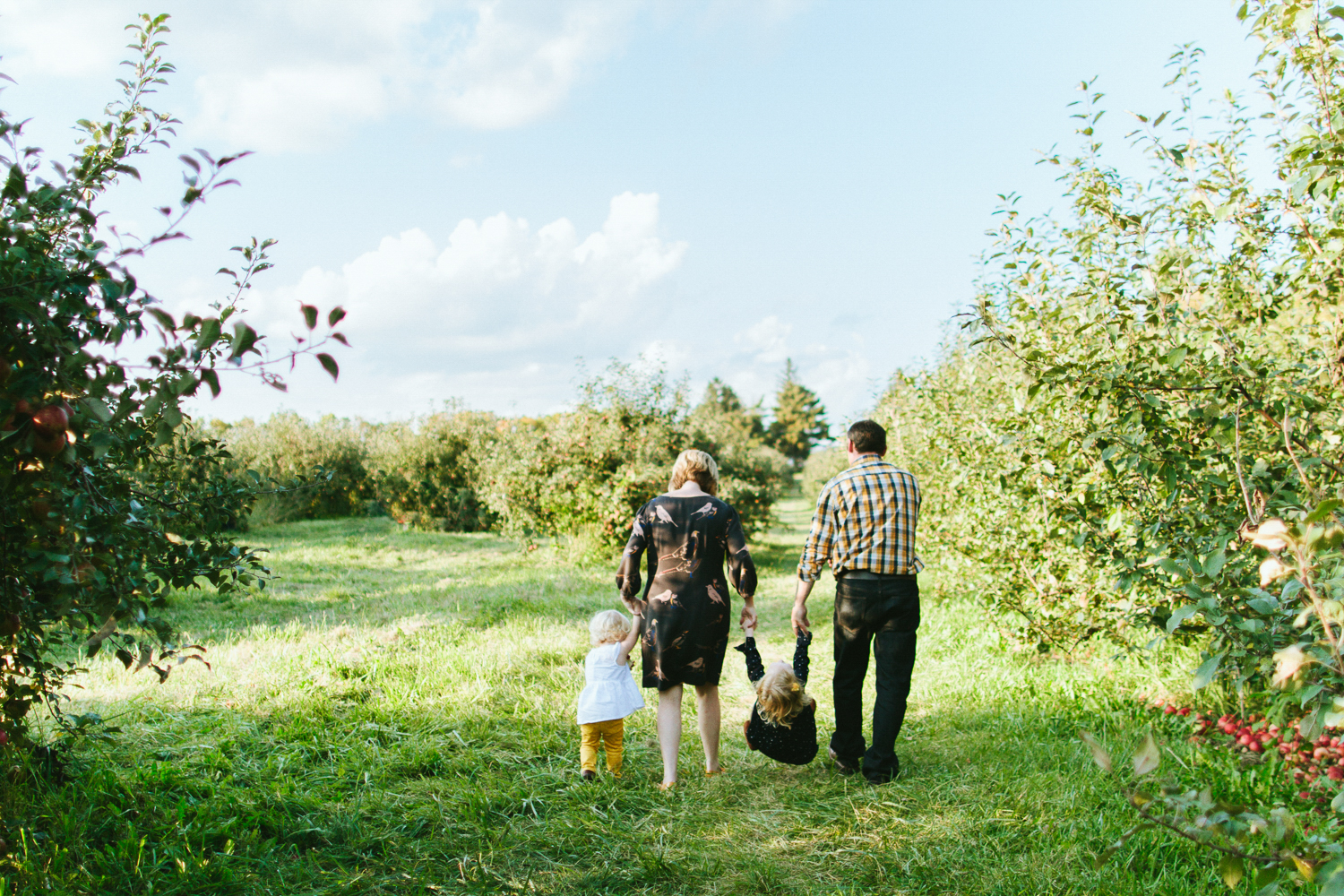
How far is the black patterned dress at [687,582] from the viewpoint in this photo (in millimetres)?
4316

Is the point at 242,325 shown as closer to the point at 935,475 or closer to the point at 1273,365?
the point at 1273,365

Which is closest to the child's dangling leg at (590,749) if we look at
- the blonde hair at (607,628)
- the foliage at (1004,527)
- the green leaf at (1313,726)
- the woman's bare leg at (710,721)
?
the blonde hair at (607,628)

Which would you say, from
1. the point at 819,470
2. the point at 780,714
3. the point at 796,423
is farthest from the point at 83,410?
the point at 796,423

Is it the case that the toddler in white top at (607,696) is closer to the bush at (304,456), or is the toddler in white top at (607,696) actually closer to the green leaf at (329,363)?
the green leaf at (329,363)

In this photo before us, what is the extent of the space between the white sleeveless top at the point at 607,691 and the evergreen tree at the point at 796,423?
58.6 m

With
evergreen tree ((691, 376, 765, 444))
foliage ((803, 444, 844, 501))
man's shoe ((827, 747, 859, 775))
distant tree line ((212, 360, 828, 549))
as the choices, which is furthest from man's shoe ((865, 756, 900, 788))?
foliage ((803, 444, 844, 501))

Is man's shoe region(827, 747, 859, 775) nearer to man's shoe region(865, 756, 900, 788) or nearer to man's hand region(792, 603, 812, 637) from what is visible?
man's shoe region(865, 756, 900, 788)

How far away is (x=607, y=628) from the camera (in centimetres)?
449

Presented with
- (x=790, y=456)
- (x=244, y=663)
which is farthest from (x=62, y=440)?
(x=790, y=456)

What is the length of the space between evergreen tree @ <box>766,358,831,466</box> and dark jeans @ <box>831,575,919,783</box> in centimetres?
5825

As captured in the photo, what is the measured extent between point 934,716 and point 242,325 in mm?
5299

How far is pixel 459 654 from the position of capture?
21.1ft

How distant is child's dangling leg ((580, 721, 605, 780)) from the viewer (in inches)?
168

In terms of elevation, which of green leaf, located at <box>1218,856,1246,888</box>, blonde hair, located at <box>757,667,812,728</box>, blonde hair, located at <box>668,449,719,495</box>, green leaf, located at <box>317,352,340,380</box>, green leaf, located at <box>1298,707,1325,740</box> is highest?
green leaf, located at <box>317,352,340,380</box>
